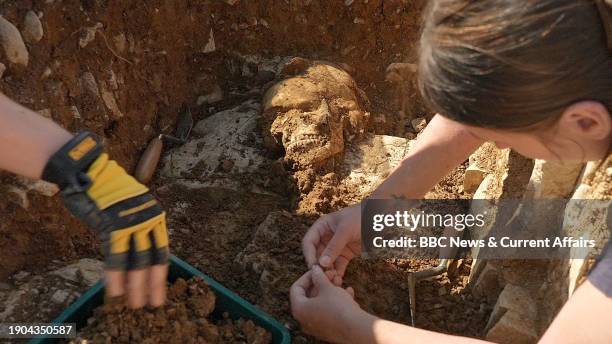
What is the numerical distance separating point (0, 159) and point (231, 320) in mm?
728

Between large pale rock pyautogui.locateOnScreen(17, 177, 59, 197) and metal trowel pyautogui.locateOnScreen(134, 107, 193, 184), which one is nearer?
large pale rock pyautogui.locateOnScreen(17, 177, 59, 197)

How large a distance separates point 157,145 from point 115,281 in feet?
3.46

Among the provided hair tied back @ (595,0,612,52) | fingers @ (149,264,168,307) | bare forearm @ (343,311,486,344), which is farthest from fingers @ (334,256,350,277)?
hair tied back @ (595,0,612,52)

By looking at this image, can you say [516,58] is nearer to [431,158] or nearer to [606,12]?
[606,12]

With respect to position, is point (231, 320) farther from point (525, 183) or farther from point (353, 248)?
point (525, 183)

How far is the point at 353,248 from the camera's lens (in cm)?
187

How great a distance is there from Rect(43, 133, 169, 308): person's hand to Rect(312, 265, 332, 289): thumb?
500 mm

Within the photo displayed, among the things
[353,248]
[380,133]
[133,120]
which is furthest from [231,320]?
[380,133]

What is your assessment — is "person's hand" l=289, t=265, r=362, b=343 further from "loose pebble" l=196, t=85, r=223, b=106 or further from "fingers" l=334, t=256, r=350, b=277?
"loose pebble" l=196, t=85, r=223, b=106

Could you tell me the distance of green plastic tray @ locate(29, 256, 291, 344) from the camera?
1.53 metres

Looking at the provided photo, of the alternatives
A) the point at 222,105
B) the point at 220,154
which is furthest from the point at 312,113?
the point at 222,105

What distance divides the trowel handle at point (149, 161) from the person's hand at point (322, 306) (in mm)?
823

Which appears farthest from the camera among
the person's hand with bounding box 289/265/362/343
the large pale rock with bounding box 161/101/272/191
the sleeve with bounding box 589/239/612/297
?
the large pale rock with bounding box 161/101/272/191

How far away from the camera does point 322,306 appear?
63.9 inches
